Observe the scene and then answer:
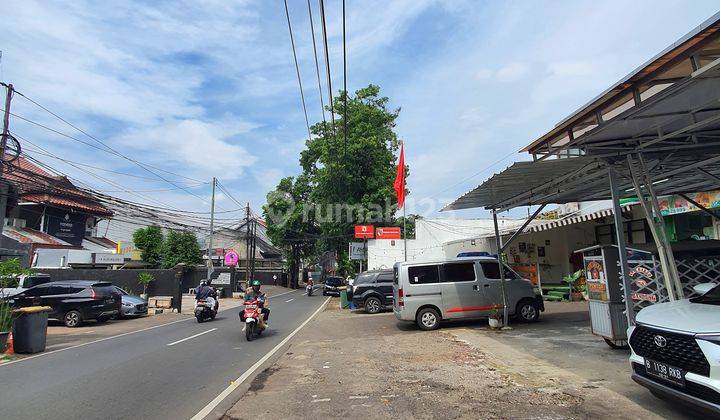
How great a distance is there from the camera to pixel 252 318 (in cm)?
1203

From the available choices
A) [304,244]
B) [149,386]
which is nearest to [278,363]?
[149,386]

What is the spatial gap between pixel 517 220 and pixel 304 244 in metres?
26.7

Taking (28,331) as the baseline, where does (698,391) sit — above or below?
below

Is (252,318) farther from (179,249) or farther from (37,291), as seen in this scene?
(179,249)

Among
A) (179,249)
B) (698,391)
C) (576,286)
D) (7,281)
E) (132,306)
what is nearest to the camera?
(698,391)

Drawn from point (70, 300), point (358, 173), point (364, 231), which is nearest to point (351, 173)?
point (358, 173)

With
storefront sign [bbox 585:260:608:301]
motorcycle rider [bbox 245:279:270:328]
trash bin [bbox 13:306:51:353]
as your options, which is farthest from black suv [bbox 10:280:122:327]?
storefront sign [bbox 585:260:608:301]

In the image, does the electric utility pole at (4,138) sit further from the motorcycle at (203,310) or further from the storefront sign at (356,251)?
the storefront sign at (356,251)

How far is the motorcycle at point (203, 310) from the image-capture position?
16594 millimetres

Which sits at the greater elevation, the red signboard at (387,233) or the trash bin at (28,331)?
the red signboard at (387,233)

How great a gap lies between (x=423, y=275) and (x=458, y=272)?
39.4 inches

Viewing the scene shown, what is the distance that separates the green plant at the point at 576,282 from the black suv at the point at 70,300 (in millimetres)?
18714

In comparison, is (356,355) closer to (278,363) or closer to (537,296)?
(278,363)

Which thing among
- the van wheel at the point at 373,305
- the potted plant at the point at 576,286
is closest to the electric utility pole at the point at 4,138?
the van wheel at the point at 373,305
